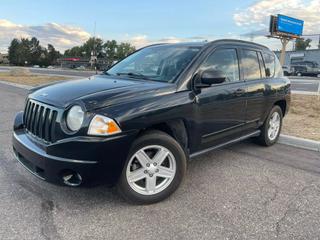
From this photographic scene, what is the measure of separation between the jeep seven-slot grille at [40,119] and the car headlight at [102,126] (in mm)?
426

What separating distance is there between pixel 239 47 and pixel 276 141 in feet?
7.20

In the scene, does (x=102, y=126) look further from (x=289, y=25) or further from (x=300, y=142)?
(x=289, y=25)

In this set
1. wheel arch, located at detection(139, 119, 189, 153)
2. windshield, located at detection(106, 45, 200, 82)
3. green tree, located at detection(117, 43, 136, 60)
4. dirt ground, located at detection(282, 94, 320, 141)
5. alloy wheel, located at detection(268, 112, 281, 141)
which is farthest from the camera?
green tree, located at detection(117, 43, 136, 60)

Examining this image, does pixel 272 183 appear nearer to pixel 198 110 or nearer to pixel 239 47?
pixel 198 110

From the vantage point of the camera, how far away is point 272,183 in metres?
4.13

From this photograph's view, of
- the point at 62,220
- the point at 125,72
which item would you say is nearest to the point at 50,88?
the point at 125,72

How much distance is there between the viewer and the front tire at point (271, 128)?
18.2 feet

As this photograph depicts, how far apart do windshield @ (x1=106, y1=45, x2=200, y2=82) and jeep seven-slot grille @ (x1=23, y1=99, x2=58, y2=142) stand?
4.24 ft

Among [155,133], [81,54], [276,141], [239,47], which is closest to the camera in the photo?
[155,133]

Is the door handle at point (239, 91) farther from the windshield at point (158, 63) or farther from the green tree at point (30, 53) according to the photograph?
the green tree at point (30, 53)

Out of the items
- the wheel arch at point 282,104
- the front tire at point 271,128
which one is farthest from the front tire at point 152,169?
the wheel arch at point 282,104

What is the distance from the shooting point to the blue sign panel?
43856 millimetres

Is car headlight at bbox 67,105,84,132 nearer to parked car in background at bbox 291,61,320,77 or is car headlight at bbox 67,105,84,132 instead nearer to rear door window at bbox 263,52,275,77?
rear door window at bbox 263,52,275,77

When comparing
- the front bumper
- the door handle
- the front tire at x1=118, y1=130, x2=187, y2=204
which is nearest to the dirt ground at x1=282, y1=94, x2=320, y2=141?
the door handle
